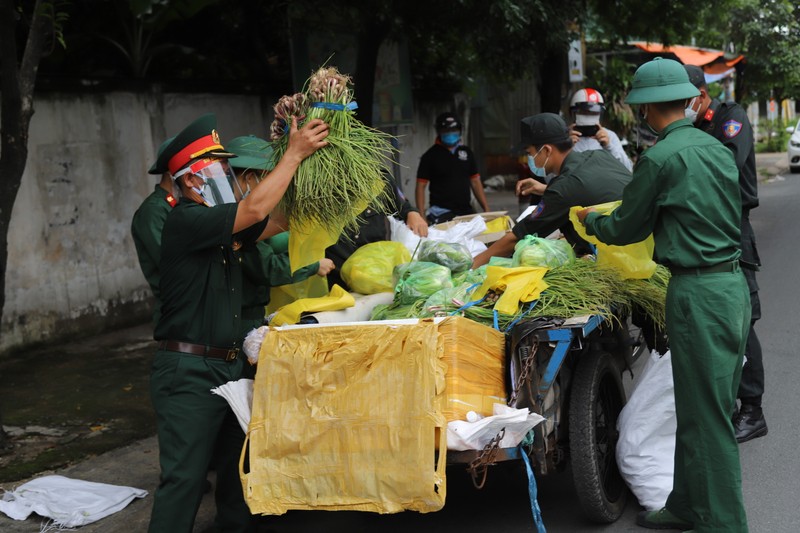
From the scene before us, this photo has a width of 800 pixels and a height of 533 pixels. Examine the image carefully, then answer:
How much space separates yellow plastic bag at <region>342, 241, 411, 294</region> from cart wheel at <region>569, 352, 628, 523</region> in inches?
46.7

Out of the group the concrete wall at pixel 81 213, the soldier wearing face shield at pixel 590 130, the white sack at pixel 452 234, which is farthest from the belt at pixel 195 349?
the concrete wall at pixel 81 213

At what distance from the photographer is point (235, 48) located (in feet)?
36.1

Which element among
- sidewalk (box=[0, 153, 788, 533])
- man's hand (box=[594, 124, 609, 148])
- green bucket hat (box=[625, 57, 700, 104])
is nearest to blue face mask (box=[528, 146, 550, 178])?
green bucket hat (box=[625, 57, 700, 104])

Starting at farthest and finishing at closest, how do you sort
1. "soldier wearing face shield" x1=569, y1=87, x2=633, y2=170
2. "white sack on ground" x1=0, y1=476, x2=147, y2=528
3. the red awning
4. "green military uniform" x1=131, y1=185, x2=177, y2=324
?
the red awning < "soldier wearing face shield" x1=569, y1=87, x2=633, y2=170 < "white sack on ground" x1=0, y1=476, x2=147, y2=528 < "green military uniform" x1=131, y1=185, x2=177, y2=324

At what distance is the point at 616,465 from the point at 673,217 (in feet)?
4.54

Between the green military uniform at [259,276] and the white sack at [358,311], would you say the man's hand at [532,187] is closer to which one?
the white sack at [358,311]

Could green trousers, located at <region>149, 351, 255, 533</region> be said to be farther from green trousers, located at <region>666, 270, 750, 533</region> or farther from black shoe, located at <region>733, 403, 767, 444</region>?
black shoe, located at <region>733, 403, 767, 444</region>

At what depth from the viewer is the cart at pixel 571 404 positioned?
3.79m

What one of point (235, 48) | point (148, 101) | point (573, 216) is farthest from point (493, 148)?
point (573, 216)

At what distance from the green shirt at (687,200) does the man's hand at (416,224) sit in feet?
6.15

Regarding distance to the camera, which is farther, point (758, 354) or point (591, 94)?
point (591, 94)

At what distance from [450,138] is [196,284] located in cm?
513

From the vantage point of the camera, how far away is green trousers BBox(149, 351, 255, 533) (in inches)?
145

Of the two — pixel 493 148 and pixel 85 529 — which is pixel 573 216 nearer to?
pixel 85 529
